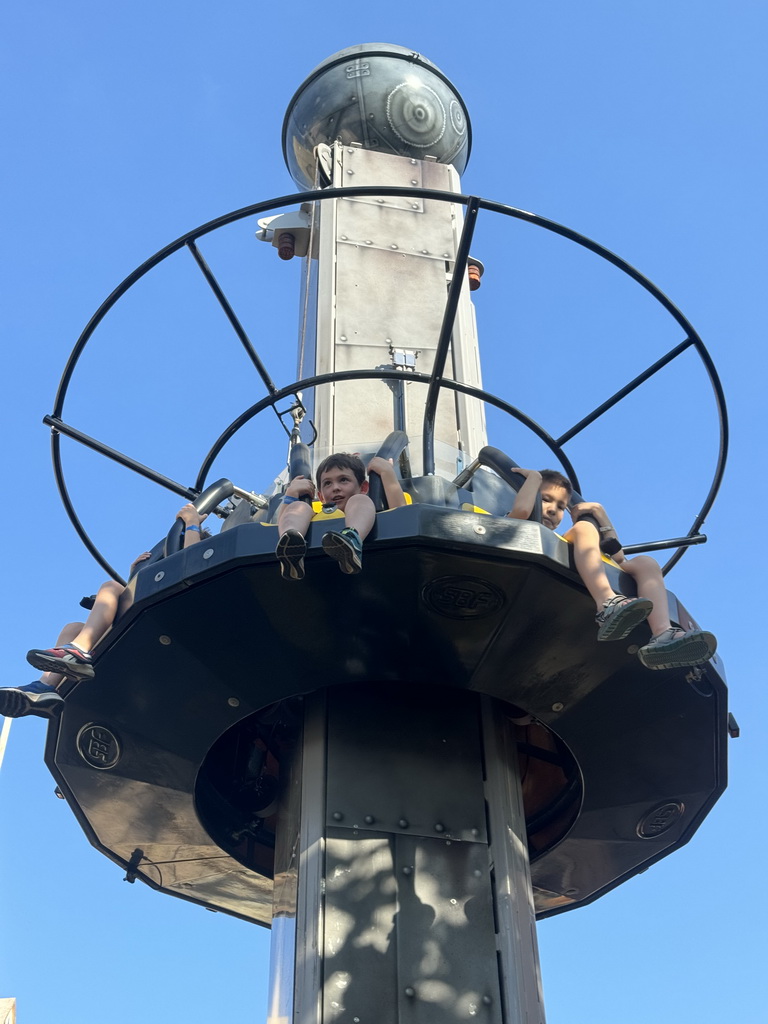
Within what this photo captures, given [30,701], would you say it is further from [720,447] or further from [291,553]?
[720,447]

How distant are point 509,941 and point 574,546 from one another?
2.81 m

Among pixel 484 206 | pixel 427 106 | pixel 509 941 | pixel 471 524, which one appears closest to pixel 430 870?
pixel 509 941

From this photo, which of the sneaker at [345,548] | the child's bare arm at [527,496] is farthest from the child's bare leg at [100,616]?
the child's bare arm at [527,496]

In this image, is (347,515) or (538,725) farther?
(538,725)

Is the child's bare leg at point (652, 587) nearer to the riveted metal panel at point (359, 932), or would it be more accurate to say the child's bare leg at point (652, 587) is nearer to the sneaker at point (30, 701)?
the riveted metal panel at point (359, 932)

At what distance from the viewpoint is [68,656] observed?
867cm

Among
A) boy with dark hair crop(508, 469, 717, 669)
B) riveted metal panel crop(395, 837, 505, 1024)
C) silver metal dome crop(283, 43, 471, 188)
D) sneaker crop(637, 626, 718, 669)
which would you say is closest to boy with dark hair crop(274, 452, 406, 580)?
boy with dark hair crop(508, 469, 717, 669)

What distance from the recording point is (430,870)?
8.95m

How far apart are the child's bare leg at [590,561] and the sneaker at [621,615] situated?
0.11 meters

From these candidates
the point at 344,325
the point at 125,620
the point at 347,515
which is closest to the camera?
the point at 347,515

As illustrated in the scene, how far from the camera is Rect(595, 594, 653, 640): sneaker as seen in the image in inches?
315

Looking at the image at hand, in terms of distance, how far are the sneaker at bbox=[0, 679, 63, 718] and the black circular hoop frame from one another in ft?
6.76

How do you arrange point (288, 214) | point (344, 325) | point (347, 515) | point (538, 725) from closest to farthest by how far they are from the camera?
point (347, 515) < point (538, 725) < point (344, 325) < point (288, 214)

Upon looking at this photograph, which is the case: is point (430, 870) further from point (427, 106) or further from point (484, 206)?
→ point (427, 106)
